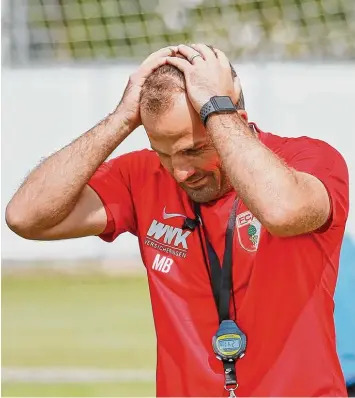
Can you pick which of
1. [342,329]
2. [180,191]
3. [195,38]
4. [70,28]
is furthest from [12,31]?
[180,191]

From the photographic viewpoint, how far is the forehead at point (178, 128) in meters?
3.68

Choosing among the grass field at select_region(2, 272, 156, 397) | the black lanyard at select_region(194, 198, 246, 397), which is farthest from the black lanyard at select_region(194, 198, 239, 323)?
the grass field at select_region(2, 272, 156, 397)

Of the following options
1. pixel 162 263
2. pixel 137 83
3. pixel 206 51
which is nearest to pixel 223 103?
pixel 206 51

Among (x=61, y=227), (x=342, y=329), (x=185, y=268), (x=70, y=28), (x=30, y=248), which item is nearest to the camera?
(x=185, y=268)

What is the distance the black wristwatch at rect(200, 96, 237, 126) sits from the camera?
11.9ft

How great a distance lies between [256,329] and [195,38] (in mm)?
9576

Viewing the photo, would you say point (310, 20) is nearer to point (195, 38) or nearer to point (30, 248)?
point (195, 38)

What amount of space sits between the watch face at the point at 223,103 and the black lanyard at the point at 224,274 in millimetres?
387

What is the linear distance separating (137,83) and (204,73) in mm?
295

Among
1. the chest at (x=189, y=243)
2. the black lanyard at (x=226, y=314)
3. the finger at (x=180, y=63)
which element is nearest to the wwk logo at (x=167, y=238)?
the chest at (x=189, y=243)

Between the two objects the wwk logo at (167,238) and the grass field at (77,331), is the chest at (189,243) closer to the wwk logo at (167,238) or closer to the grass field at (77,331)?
the wwk logo at (167,238)

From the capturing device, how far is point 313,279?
3.56 meters

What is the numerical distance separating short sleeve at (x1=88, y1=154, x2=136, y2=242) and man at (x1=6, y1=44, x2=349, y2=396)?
0.29 feet

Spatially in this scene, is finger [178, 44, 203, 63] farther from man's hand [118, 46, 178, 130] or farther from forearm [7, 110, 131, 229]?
forearm [7, 110, 131, 229]
